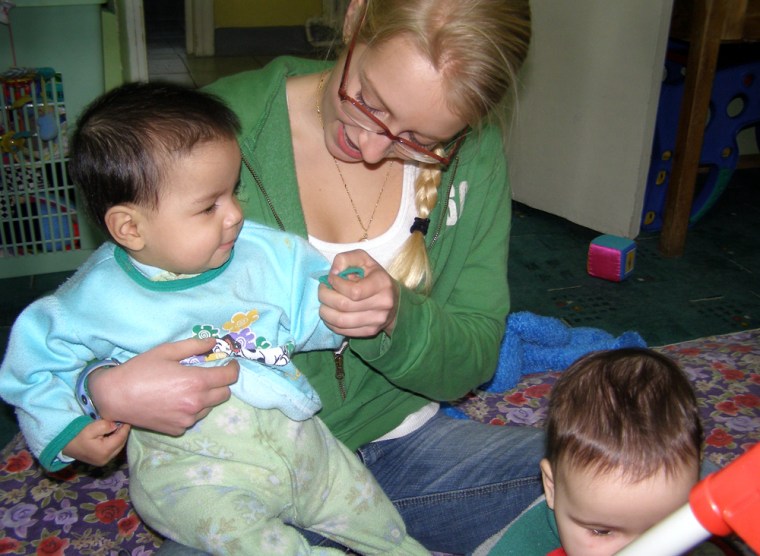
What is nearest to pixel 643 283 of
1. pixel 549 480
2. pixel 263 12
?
pixel 549 480

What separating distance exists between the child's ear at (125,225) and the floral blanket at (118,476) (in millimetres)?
633

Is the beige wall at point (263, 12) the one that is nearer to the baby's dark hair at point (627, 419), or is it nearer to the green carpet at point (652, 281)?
the green carpet at point (652, 281)

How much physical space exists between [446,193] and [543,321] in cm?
88

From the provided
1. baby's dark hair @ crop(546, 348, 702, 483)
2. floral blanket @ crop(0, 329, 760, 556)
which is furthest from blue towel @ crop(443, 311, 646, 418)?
baby's dark hair @ crop(546, 348, 702, 483)

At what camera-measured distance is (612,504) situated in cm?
96

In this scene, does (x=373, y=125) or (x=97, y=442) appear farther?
(x=373, y=125)

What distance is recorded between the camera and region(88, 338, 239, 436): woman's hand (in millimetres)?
964

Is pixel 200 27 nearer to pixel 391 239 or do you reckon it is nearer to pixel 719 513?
pixel 391 239

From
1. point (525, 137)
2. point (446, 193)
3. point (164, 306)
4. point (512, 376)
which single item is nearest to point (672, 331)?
point (512, 376)

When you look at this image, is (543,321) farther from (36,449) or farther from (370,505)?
(36,449)

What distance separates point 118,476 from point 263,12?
15.0 ft

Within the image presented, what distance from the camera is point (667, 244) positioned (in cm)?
279

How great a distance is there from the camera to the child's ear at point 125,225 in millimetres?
986

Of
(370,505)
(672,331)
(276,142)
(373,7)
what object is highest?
(373,7)
